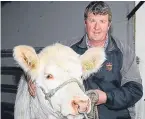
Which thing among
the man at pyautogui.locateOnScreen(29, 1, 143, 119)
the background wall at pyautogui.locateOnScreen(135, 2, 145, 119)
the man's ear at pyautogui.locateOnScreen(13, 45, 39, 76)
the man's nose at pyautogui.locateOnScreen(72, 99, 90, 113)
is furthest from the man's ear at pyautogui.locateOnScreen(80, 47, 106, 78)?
the background wall at pyautogui.locateOnScreen(135, 2, 145, 119)

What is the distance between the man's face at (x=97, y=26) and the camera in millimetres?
2402

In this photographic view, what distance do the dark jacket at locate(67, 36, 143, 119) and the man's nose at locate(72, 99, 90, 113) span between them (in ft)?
1.50

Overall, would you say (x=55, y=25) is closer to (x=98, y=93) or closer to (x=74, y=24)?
(x=74, y=24)

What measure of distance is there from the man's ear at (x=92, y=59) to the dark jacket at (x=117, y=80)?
0.12 metres

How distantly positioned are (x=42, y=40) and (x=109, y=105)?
2.35 metres

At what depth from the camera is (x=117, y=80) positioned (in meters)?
2.47

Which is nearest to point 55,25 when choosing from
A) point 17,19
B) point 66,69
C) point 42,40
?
point 42,40

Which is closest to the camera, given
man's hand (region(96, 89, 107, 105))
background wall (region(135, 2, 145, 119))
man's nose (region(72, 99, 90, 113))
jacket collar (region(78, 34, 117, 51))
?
man's nose (region(72, 99, 90, 113))

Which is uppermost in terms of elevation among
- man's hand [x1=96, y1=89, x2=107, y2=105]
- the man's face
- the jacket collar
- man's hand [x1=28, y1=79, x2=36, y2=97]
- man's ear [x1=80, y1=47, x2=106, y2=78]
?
the man's face

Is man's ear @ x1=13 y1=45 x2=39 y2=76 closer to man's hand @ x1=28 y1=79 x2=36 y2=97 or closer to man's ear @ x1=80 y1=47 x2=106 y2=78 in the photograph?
man's hand @ x1=28 y1=79 x2=36 y2=97

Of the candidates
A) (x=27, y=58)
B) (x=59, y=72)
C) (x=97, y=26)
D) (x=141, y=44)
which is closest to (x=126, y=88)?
(x=97, y=26)

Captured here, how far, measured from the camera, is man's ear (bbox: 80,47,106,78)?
2309 millimetres

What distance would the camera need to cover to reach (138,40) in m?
3.21

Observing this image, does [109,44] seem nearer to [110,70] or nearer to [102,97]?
[110,70]
